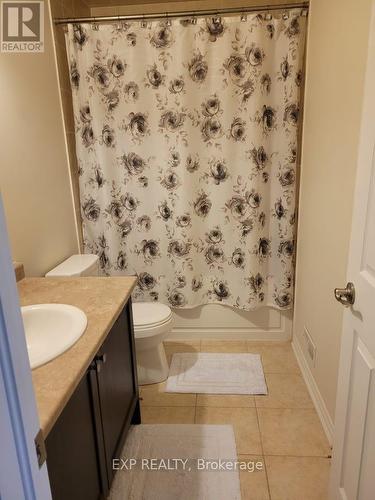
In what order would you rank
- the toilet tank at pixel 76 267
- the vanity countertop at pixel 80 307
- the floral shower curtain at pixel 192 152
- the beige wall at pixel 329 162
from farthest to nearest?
the floral shower curtain at pixel 192 152 < the toilet tank at pixel 76 267 < the beige wall at pixel 329 162 < the vanity countertop at pixel 80 307

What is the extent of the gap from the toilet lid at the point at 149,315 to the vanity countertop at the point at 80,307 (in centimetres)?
42

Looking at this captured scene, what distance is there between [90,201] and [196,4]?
5.14 feet

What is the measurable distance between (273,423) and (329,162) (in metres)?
1.38

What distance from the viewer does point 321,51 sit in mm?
1816

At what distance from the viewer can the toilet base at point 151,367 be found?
2172mm

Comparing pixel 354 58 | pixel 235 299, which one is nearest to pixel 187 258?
pixel 235 299

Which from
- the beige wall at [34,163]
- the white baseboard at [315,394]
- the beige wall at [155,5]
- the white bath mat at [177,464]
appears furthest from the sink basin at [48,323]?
A: the beige wall at [155,5]

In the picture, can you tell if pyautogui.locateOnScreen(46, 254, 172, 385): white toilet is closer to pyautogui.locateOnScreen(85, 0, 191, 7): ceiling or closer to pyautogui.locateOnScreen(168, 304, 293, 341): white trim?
pyautogui.locateOnScreen(168, 304, 293, 341): white trim

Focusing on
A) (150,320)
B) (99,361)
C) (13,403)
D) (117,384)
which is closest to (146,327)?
(150,320)

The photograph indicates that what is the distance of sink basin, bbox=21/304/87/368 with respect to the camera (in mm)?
1241

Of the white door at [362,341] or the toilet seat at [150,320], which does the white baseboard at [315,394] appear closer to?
the white door at [362,341]

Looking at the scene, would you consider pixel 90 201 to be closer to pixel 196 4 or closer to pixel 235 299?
pixel 235 299

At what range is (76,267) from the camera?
2.07 meters

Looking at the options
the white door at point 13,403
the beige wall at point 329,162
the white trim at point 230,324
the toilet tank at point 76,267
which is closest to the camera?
the white door at point 13,403
